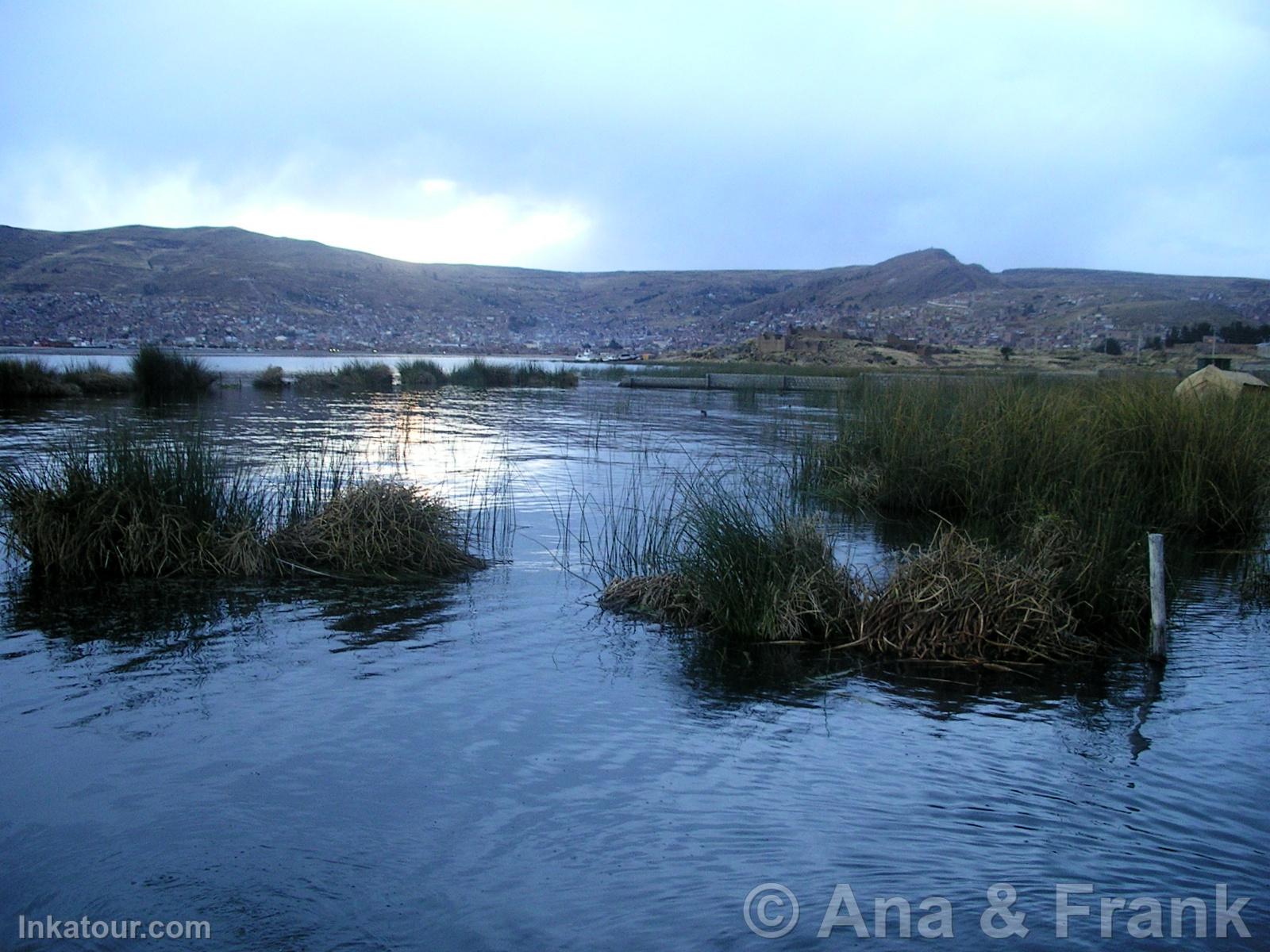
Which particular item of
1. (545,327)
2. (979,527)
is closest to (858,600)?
(979,527)

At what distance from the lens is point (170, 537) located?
351 inches

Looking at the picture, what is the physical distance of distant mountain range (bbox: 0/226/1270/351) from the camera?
252 feet

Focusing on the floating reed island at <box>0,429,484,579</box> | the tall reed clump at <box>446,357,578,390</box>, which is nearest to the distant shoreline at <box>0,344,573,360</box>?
the tall reed clump at <box>446,357,578,390</box>

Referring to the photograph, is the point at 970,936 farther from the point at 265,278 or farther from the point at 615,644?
the point at 265,278

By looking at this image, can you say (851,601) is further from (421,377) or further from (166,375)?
(421,377)

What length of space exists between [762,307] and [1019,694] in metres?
A: 111

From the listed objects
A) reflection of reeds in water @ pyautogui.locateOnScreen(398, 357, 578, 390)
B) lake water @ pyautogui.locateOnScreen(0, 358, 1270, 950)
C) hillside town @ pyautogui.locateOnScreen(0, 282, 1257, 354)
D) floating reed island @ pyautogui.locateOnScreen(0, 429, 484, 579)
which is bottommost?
lake water @ pyautogui.locateOnScreen(0, 358, 1270, 950)

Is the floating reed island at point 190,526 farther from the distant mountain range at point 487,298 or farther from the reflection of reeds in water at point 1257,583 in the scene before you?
the distant mountain range at point 487,298

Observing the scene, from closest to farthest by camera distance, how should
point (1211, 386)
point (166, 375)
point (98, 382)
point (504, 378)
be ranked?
1. point (1211, 386)
2. point (166, 375)
3. point (98, 382)
4. point (504, 378)

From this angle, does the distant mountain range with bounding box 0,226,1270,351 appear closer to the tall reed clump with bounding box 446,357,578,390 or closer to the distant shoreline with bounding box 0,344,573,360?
the distant shoreline with bounding box 0,344,573,360

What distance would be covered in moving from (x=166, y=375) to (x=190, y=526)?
2039cm

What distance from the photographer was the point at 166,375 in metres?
27.1

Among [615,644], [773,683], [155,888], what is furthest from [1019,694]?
[155,888]

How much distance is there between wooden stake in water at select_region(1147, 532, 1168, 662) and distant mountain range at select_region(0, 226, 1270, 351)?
213 ft
